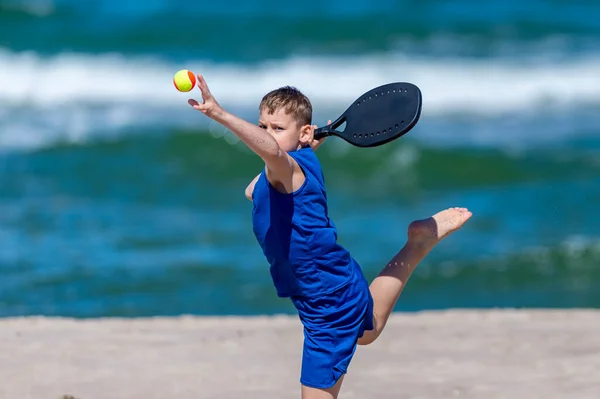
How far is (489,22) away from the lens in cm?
1705

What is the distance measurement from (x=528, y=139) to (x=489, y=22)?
15.5ft

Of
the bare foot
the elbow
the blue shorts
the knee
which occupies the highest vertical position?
the elbow

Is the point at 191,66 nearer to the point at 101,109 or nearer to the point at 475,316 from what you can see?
the point at 101,109

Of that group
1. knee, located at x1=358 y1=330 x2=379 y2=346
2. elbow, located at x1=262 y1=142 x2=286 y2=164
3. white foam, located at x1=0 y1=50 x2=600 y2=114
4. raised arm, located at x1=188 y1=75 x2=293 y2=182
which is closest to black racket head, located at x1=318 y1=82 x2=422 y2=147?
raised arm, located at x1=188 y1=75 x2=293 y2=182

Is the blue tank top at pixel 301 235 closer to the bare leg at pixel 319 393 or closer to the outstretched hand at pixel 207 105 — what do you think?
the bare leg at pixel 319 393

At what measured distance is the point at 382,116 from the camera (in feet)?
12.2

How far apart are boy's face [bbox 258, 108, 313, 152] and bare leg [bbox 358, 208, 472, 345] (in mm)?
714

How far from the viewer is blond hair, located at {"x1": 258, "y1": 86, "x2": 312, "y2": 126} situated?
3385 millimetres

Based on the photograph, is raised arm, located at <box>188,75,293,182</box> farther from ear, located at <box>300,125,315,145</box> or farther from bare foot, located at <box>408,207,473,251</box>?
bare foot, located at <box>408,207,473,251</box>

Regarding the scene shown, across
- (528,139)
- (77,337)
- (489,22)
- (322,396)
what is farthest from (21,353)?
(489,22)

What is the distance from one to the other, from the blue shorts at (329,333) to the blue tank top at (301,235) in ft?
0.17

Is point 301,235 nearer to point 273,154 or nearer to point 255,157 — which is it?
point 273,154

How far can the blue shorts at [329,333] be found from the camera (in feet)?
11.5

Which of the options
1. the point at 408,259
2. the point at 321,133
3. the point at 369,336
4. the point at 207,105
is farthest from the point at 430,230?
the point at 207,105
